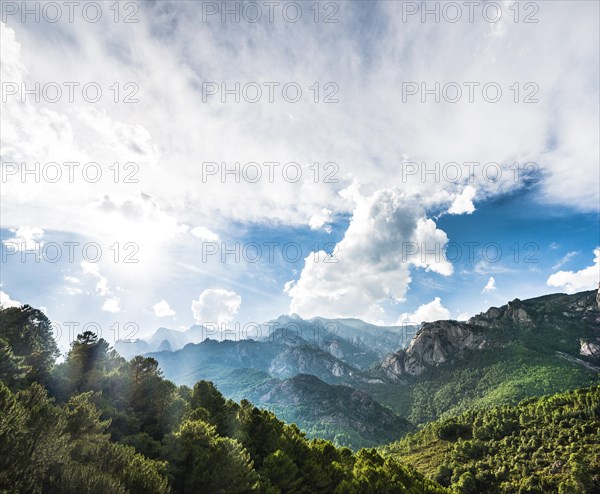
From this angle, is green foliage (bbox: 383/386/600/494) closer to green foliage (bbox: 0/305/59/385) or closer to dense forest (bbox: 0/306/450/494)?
dense forest (bbox: 0/306/450/494)

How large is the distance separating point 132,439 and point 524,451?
448ft

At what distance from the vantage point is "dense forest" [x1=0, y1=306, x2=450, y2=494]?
18.0 meters

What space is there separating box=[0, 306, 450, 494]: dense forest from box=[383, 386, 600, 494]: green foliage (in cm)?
6773

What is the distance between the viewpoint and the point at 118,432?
3966 centimetres

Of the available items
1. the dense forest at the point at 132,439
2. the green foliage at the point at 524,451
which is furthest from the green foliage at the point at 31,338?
the green foliage at the point at 524,451

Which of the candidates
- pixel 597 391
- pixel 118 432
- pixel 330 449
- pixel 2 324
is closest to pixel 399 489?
pixel 330 449

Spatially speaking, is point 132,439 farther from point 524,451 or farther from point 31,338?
point 524,451

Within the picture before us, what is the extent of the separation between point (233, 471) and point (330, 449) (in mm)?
28126

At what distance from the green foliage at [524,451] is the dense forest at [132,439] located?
67733mm

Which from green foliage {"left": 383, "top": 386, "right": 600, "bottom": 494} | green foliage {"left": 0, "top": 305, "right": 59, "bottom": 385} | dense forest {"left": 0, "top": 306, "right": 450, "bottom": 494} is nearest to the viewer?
dense forest {"left": 0, "top": 306, "right": 450, "bottom": 494}

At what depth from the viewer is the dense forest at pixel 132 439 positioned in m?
18.0

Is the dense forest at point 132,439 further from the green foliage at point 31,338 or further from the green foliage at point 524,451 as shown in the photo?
the green foliage at point 524,451

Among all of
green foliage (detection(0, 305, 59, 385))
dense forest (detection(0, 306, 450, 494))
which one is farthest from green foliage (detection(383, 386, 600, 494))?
green foliage (detection(0, 305, 59, 385))

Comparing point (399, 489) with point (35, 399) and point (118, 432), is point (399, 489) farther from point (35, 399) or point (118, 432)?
point (35, 399)
